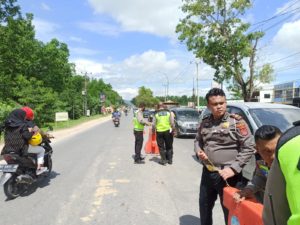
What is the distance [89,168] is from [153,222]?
5196 millimetres

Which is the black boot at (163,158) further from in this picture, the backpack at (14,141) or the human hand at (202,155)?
the human hand at (202,155)

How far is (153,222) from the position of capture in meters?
5.59

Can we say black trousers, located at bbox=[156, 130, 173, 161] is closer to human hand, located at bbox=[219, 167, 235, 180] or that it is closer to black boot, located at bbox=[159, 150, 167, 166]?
black boot, located at bbox=[159, 150, 167, 166]

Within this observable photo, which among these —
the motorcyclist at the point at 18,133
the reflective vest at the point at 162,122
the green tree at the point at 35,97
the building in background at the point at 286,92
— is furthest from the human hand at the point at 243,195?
the building in background at the point at 286,92

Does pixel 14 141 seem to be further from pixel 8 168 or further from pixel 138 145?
pixel 138 145

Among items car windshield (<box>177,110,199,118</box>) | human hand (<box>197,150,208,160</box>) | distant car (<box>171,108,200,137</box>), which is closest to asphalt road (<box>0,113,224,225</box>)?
human hand (<box>197,150,208,160</box>)

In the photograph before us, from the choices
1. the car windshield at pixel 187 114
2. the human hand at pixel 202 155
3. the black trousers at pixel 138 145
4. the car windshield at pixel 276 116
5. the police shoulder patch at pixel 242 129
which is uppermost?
the police shoulder patch at pixel 242 129

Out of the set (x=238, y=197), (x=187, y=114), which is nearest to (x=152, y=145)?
(x=187, y=114)

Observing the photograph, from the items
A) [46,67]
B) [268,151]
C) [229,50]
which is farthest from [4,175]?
[46,67]

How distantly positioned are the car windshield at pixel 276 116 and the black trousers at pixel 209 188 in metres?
3.41

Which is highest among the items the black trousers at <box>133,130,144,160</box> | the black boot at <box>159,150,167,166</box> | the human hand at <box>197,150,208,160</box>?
the human hand at <box>197,150,208,160</box>

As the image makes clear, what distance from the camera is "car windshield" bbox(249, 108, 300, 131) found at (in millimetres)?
7453

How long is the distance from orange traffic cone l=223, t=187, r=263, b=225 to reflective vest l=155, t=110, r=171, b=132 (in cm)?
817

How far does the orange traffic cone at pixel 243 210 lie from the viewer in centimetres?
255
